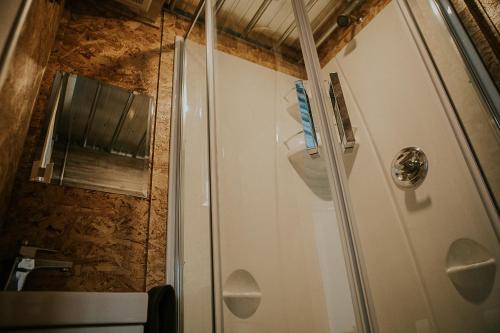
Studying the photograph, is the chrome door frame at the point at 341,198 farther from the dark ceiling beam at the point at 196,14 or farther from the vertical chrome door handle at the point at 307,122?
the dark ceiling beam at the point at 196,14

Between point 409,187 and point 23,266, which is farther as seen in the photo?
point 409,187

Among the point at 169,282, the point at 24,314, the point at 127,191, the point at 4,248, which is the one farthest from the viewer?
the point at 127,191

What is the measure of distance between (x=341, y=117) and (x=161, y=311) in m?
1.10

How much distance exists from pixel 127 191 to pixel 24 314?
2.76 ft

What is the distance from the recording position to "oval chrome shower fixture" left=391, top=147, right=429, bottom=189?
1532 millimetres

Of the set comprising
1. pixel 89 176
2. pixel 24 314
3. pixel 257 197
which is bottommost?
pixel 24 314

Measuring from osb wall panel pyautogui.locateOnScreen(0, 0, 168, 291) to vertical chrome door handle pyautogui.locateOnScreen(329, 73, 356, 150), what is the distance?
103 centimetres

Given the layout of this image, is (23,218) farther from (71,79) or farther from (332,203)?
(332,203)

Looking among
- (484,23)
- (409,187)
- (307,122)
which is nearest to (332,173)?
(307,122)

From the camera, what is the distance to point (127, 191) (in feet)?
5.38

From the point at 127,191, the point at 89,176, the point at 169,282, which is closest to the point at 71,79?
the point at 89,176

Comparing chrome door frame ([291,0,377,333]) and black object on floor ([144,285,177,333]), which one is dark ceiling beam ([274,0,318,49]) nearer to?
chrome door frame ([291,0,377,333])

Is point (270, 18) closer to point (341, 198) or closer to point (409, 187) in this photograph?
point (409, 187)

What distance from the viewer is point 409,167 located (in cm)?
163
